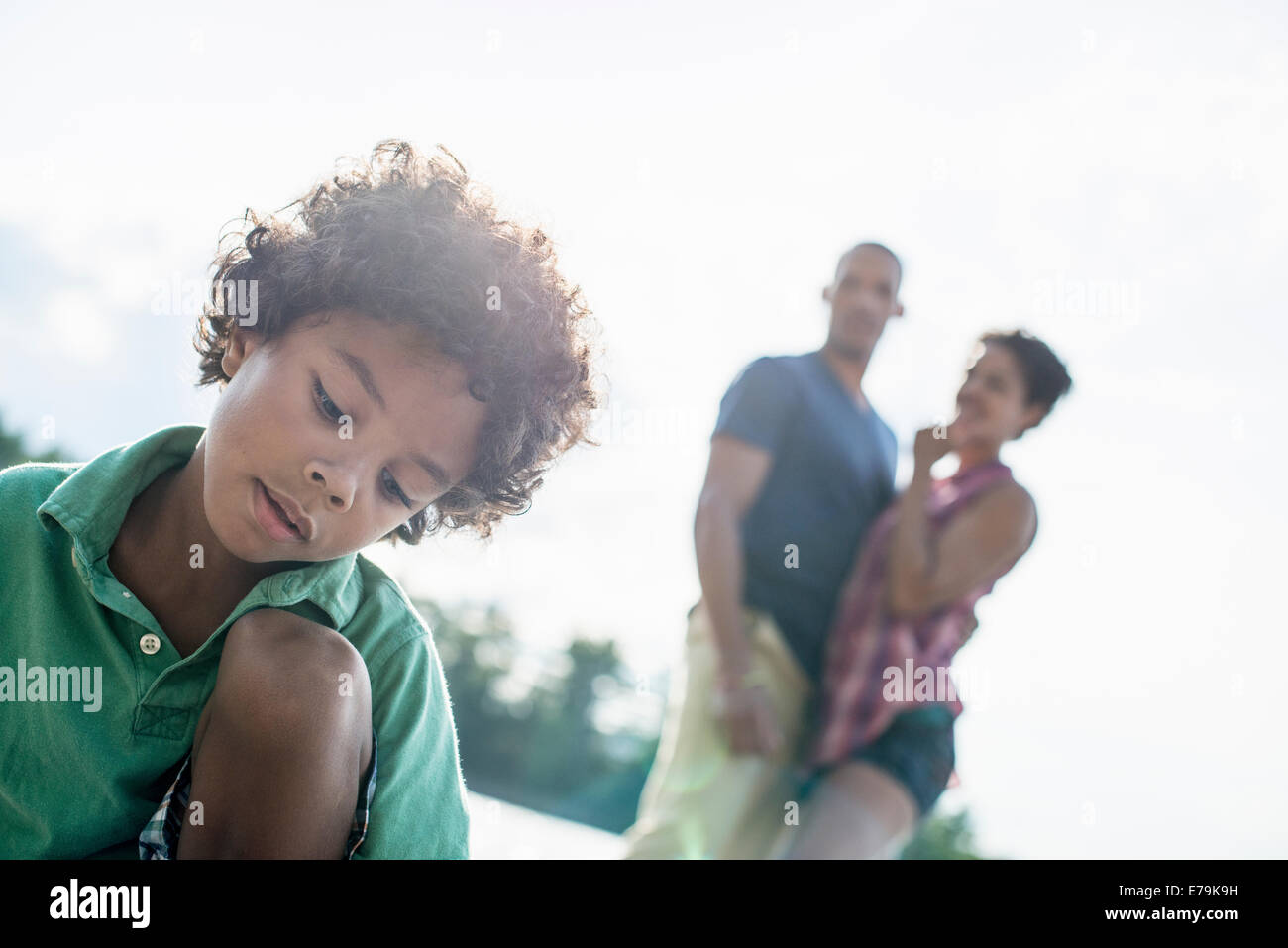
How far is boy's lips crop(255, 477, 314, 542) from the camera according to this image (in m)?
0.75

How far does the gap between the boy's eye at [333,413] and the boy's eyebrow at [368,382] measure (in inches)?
1.1

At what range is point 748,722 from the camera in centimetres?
122

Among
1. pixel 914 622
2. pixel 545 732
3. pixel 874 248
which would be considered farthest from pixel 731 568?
pixel 545 732

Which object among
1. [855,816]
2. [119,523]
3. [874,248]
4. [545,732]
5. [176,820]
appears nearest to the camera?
[176,820]

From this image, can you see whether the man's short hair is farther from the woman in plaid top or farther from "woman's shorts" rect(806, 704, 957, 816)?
"woman's shorts" rect(806, 704, 957, 816)

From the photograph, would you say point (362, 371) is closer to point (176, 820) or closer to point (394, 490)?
point (394, 490)

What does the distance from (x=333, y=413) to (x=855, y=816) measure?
2.76 feet

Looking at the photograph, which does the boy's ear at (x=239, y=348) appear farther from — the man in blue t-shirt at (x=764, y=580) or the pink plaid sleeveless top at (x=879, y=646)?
the pink plaid sleeveless top at (x=879, y=646)

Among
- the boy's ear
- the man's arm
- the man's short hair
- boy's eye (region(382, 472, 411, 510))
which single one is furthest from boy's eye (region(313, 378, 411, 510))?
the man's short hair

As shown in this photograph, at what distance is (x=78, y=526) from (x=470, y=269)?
421 millimetres

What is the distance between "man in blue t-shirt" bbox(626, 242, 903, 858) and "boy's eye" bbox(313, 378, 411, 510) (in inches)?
22.7
